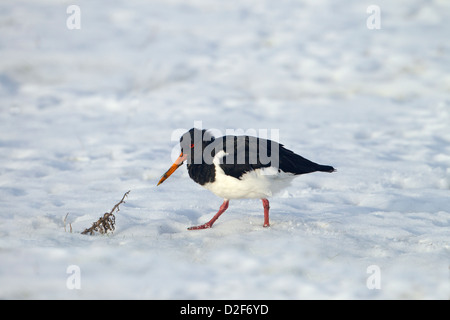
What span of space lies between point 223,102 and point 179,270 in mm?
7351

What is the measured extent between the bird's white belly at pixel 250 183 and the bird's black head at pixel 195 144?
1.06 ft

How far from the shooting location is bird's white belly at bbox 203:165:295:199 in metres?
5.34

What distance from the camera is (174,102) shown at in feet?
37.8

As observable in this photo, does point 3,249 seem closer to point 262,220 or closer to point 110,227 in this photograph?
point 110,227

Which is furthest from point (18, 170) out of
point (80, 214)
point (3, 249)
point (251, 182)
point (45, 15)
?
point (45, 15)

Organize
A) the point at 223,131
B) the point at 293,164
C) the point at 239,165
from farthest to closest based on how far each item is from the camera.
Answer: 1. the point at 223,131
2. the point at 293,164
3. the point at 239,165

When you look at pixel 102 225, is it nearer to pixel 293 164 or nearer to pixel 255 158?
pixel 255 158

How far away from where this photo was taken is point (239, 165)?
532cm

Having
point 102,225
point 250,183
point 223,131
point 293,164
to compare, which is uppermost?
point 223,131

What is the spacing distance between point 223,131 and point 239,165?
4810 millimetres

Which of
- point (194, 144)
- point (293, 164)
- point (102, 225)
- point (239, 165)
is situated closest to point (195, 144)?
point (194, 144)

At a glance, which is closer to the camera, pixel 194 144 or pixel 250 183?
pixel 250 183

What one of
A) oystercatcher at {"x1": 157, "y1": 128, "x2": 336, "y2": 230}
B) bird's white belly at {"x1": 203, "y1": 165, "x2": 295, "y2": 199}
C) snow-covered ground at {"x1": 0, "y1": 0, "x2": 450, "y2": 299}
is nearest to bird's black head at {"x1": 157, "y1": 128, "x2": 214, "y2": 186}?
oystercatcher at {"x1": 157, "y1": 128, "x2": 336, "y2": 230}

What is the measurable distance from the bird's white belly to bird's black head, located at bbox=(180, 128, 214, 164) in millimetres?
322
